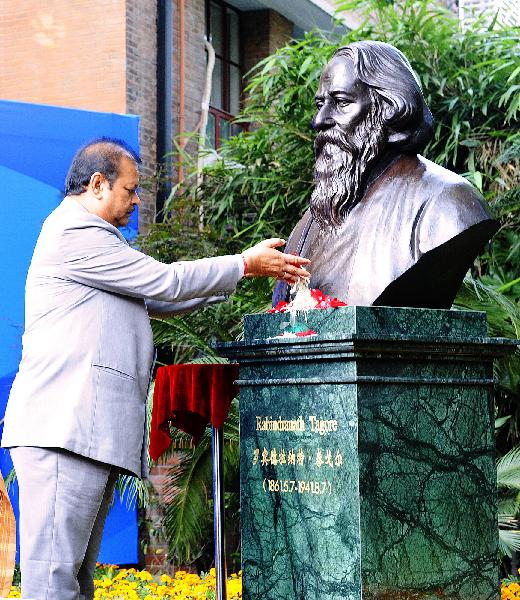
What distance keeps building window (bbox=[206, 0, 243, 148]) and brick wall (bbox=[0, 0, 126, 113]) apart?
214 centimetres

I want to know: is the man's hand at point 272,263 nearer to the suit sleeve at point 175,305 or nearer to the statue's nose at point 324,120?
the suit sleeve at point 175,305

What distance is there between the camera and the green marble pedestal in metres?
3.82

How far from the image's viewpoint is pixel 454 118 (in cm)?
855

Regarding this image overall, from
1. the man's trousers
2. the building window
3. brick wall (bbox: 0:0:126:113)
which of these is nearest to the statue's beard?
the man's trousers

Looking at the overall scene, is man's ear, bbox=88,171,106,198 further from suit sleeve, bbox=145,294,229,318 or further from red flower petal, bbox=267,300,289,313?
red flower petal, bbox=267,300,289,313

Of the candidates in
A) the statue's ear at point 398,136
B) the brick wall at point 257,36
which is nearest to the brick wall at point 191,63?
the brick wall at point 257,36

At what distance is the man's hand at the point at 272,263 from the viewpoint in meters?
4.09

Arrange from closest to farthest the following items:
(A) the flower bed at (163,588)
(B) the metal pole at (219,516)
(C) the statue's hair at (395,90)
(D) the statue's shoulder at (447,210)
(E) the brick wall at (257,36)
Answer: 1. (D) the statue's shoulder at (447,210)
2. (C) the statue's hair at (395,90)
3. (B) the metal pole at (219,516)
4. (A) the flower bed at (163,588)
5. (E) the brick wall at (257,36)

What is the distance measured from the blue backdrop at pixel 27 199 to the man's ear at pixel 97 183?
370 cm

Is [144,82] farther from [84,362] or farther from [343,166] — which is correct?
[84,362]

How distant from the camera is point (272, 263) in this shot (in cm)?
413

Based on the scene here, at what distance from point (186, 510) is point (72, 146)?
2615 mm

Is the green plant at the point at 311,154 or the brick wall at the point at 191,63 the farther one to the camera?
the brick wall at the point at 191,63

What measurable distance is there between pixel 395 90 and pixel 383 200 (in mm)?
425
